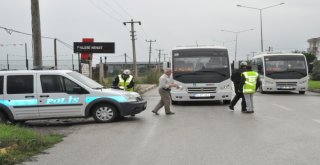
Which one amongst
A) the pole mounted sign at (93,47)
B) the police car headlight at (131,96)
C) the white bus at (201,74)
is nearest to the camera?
the police car headlight at (131,96)

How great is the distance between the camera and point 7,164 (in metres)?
7.16

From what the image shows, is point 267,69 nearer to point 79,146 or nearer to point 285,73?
point 285,73

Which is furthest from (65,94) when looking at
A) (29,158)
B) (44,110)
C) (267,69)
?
(267,69)

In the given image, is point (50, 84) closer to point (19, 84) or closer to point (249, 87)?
point (19, 84)

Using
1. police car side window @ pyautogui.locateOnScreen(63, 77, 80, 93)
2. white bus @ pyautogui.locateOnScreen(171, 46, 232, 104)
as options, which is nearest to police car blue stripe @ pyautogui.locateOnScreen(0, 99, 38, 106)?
police car side window @ pyautogui.locateOnScreen(63, 77, 80, 93)

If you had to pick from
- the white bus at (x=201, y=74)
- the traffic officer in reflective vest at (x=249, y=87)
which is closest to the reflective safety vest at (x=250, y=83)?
the traffic officer in reflective vest at (x=249, y=87)

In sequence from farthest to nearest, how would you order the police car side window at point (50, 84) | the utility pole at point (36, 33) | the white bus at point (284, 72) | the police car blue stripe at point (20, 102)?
the white bus at point (284, 72) < the utility pole at point (36, 33) < the police car side window at point (50, 84) < the police car blue stripe at point (20, 102)

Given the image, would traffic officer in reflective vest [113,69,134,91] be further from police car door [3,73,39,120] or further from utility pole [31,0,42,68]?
police car door [3,73,39,120]

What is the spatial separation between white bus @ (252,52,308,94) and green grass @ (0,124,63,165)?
17.3 meters

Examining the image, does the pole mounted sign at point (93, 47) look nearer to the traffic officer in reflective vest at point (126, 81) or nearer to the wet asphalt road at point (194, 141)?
the traffic officer in reflective vest at point (126, 81)

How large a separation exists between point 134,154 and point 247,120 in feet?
18.6

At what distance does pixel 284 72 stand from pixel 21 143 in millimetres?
→ 18951

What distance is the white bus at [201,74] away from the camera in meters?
17.9

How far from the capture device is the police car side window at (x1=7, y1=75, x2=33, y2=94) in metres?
12.4
